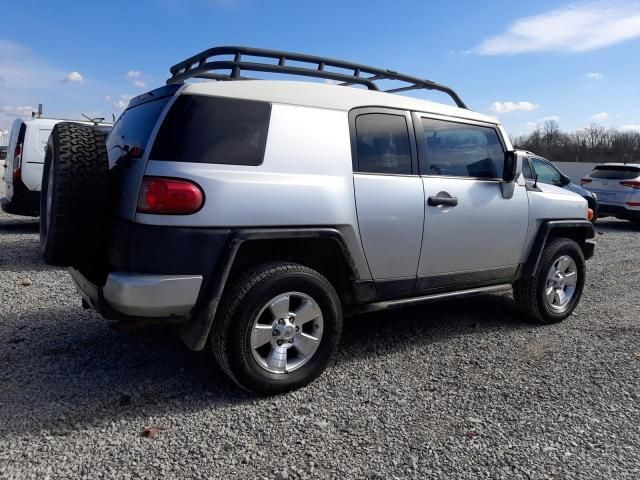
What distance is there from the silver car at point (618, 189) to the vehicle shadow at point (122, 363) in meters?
9.60

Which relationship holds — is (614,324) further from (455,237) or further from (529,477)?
(529,477)

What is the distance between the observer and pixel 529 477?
8.13 feet

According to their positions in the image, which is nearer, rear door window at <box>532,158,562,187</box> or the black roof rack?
the black roof rack

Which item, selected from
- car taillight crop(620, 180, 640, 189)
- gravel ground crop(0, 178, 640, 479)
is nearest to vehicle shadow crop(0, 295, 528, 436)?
gravel ground crop(0, 178, 640, 479)

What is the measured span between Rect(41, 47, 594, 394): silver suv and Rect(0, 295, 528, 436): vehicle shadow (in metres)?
0.32

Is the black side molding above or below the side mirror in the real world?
below

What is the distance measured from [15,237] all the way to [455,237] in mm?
7943

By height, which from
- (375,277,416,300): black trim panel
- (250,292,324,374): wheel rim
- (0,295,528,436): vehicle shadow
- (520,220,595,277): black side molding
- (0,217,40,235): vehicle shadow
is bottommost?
(0,217,40,235): vehicle shadow

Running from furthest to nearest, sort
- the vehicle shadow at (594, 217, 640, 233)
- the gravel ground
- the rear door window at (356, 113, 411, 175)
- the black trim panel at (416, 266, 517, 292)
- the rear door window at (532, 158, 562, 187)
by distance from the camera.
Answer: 1. the vehicle shadow at (594, 217, 640, 233)
2. the rear door window at (532, 158, 562, 187)
3. the black trim panel at (416, 266, 517, 292)
4. the rear door window at (356, 113, 411, 175)
5. the gravel ground

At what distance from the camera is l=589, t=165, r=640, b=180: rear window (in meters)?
13.2

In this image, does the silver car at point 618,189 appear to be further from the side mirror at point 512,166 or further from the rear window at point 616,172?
the side mirror at point 512,166

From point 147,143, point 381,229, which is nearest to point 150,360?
point 147,143

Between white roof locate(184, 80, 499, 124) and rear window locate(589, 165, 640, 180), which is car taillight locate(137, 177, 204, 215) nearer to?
white roof locate(184, 80, 499, 124)

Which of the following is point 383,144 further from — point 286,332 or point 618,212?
point 618,212
